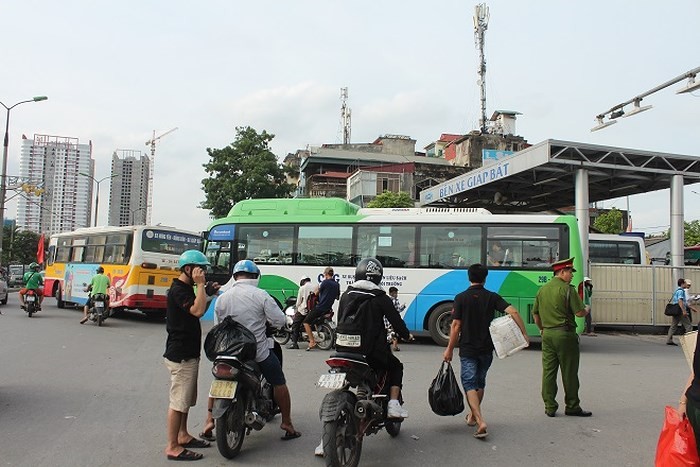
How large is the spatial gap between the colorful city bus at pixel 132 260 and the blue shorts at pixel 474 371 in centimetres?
1176

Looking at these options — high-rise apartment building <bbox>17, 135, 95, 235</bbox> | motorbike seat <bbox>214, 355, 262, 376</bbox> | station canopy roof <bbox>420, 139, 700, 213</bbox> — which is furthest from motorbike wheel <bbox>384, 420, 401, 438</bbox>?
high-rise apartment building <bbox>17, 135, 95, 235</bbox>

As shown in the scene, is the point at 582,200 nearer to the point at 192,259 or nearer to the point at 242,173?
the point at 192,259

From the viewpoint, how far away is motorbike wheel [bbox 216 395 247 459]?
4652mm

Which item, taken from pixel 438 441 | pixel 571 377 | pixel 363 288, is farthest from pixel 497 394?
pixel 363 288

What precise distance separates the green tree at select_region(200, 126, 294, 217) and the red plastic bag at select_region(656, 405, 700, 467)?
28834mm

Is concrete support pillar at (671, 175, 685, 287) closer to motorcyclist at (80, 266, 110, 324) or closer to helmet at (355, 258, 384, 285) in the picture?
helmet at (355, 258, 384, 285)

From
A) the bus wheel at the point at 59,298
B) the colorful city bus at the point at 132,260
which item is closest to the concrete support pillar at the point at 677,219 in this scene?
the colorful city bus at the point at 132,260

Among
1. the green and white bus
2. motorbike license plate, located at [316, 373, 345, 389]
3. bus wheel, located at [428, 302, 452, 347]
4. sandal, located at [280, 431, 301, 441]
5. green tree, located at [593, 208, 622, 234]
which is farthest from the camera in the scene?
green tree, located at [593, 208, 622, 234]

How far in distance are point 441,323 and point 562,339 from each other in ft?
22.4

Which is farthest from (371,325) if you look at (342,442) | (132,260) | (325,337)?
(132,260)

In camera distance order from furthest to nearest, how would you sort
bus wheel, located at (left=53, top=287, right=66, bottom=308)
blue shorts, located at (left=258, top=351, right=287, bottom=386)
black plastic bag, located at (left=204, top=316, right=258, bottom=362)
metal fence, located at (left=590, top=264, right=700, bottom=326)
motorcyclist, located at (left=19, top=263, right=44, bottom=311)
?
bus wheel, located at (left=53, top=287, right=66, bottom=308) < metal fence, located at (left=590, top=264, right=700, bottom=326) < motorcyclist, located at (left=19, top=263, right=44, bottom=311) < blue shorts, located at (left=258, top=351, right=287, bottom=386) < black plastic bag, located at (left=204, top=316, right=258, bottom=362)

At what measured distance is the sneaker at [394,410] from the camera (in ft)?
16.2

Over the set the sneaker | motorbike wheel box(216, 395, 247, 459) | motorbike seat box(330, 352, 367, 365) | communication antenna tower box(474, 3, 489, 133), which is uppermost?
communication antenna tower box(474, 3, 489, 133)

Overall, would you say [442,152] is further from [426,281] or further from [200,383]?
[200,383]
